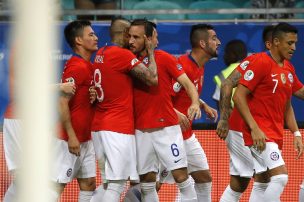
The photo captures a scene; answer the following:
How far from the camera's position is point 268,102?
6.39m

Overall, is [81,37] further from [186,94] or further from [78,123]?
[186,94]

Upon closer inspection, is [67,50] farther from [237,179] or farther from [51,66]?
[51,66]

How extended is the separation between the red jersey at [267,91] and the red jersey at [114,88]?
930mm

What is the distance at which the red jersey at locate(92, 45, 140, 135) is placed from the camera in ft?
20.3

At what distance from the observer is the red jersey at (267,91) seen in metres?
6.31

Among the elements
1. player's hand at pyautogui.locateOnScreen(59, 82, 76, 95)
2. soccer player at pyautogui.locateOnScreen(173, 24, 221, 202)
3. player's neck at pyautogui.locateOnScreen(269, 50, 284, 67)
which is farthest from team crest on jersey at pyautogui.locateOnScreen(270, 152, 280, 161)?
player's hand at pyautogui.locateOnScreen(59, 82, 76, 95)

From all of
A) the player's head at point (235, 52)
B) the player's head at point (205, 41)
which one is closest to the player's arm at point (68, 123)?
the player's head at point (205, 41)

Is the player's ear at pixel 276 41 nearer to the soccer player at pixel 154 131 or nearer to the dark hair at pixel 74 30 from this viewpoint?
the soccer player at pixel 154 131

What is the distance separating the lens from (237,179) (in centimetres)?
700

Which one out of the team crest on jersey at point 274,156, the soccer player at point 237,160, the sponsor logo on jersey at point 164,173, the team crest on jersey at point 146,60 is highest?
the team crest on jersey at point 146,60

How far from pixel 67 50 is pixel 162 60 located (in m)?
3.53

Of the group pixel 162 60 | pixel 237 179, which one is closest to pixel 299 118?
pixel 237 179

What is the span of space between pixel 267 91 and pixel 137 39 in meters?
1.13

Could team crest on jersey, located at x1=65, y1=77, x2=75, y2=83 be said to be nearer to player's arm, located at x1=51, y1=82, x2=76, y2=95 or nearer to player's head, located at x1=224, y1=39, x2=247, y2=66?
player's arm, located at x1=51, y1=82, x2=76, y2=95
